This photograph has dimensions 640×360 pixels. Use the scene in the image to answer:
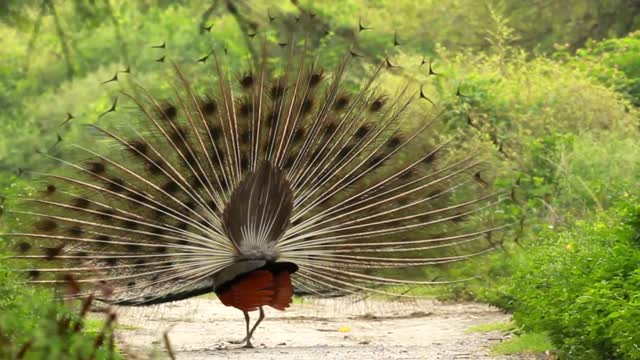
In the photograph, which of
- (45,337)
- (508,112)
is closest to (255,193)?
(45,337)

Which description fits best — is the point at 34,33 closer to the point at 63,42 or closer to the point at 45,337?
A: the point at 63,42

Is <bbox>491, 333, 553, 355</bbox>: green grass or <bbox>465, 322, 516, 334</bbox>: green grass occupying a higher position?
<bbox>465, 322, 516, 334</bbox>: green grass

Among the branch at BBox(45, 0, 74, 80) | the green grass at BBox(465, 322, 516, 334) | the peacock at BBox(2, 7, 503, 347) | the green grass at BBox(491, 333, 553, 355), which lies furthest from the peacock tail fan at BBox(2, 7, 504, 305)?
the branch at BBox(45, 0, 74, 80)

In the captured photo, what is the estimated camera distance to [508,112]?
75.1 feet

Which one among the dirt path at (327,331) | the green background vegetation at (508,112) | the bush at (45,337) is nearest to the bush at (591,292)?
the green background vegetation at (508,112)

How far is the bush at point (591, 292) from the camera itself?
8827 mm

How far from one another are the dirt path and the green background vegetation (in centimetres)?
49

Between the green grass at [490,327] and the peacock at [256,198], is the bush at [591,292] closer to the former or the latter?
the peacock at [256,198]

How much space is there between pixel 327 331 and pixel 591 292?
259 inches

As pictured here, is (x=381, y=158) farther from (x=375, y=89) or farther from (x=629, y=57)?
(x=629, y=57)

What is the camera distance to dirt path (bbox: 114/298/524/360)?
40.8 feet

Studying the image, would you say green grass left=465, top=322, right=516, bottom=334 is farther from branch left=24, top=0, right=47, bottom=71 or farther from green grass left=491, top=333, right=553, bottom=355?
branch left=24, top=0, right=47, bottom=71

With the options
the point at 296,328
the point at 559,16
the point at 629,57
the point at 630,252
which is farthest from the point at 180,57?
the point at 630,252

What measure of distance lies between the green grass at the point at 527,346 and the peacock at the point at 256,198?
1047mm
